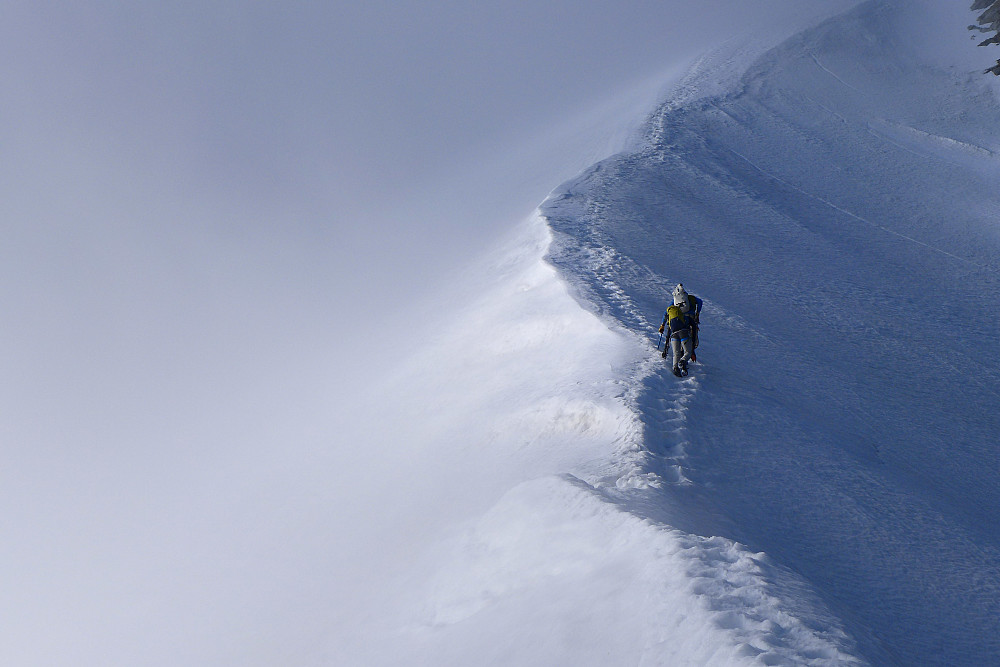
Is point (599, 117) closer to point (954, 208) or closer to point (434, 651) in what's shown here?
point (954, 208)

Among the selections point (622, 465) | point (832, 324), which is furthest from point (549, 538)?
point (832, 324)

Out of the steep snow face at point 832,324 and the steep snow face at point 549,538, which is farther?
the steep snow face at point 832,324

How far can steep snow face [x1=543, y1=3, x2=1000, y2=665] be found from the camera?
7723mm

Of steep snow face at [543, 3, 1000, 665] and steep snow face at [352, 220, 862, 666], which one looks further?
steep snow face at [543, 3, 1000, 665]

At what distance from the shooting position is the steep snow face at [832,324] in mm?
7723

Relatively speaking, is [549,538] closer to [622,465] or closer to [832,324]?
[622,465]

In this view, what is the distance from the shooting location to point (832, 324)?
14695 mm

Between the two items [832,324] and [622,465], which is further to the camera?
[832,324]

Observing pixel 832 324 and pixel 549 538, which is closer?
pixel 549 538

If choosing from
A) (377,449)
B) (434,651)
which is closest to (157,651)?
(377,449)

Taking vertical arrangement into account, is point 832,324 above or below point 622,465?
above

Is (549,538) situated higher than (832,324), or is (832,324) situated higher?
(832,324)

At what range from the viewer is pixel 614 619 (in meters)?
5.84

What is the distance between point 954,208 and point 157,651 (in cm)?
2444
